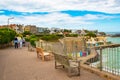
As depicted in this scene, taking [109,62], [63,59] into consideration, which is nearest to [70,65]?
[63,59]

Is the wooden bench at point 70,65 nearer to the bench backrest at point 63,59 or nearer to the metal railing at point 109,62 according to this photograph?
the bench backrest at point 63,59

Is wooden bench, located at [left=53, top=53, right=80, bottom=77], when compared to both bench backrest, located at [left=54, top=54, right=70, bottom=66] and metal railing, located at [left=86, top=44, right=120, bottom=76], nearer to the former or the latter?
bench backrest, located at [left=54, top=54, right=70, bottom=66]

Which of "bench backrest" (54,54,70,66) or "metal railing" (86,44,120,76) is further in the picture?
"bench backrest" (54,54,70,66)

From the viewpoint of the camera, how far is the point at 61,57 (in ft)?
33.4

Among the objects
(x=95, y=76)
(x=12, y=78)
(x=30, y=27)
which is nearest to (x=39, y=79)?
(x=12, y=78)

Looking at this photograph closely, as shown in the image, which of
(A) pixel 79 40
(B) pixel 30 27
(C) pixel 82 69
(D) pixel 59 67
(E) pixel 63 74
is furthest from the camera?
(B) pixel 30 27

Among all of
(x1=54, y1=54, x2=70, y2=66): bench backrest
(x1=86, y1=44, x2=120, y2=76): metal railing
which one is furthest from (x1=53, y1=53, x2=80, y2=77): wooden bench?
(x1=86, y1=44, x2=120, y2=76): metal railing

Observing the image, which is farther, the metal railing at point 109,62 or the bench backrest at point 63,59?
the bench backrest at point 63,59

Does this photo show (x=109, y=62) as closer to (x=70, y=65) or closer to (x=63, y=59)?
(x=70, y=65)

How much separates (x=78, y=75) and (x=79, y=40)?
60.8ft

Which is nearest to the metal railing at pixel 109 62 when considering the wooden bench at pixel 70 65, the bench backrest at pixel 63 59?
the wooden bench at pixel 70 65

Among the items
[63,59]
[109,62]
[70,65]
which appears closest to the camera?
[70,65]

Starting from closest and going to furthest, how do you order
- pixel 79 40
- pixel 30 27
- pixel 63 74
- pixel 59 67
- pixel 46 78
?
pixel 46 78 → pixel 63 74 → pixel 59 67 → pixel 79 40 → pixel 30 27

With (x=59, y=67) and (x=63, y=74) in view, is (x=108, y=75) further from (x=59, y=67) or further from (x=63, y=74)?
(x=59, y=67)
